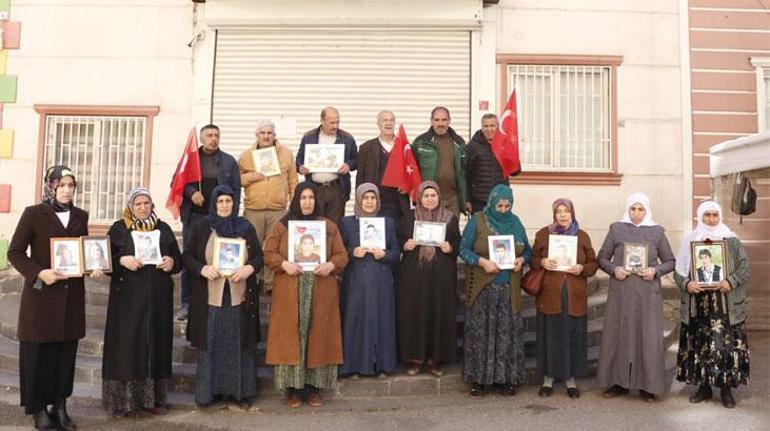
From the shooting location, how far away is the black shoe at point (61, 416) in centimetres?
483

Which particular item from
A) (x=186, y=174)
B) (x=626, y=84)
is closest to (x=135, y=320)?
(x=186, y=174)

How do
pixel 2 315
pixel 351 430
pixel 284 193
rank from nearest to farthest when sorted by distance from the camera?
1. pixel 351 430
2. pixel 284 193
3. pixel 2 315

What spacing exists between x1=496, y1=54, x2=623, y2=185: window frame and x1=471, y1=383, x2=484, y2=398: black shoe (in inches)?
175

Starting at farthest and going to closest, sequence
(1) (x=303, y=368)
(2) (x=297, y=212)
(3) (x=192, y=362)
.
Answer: (3) (x=192, y=362), (2) (x=297, y=212), (1) (x=303, y=368)

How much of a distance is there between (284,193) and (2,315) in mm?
3962

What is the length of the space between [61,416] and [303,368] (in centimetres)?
195

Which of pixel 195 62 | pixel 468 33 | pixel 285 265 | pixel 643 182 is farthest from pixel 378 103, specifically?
pixel 285 265

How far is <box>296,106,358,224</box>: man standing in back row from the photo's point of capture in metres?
6.23

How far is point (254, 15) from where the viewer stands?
9.49 m

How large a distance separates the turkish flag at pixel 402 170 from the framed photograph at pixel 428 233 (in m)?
0.61

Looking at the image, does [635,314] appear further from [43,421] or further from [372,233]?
[43,421]

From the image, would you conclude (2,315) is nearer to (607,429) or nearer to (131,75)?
(131,75)

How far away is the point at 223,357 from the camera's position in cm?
514

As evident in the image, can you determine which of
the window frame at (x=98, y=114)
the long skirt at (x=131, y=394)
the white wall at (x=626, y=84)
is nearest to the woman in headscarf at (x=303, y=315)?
the long skirt at (x=131, y=394)
